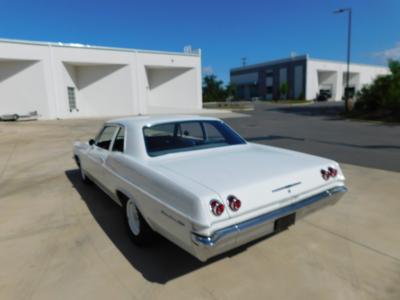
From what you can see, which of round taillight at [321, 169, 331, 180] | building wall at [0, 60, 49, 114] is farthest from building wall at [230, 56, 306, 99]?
round taillight at [321, 169, 331, 180]

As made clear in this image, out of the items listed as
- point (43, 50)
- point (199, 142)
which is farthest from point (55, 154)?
point (43, 50)

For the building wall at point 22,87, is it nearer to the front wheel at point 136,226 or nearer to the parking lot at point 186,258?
the parking lot at point 186,258

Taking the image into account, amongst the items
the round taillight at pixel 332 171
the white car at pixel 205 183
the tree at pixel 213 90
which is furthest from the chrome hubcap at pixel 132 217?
the tree at pixel 213 90

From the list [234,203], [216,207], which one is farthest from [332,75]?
[216,207]

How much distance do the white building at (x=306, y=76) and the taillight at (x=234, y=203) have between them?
5962 cm

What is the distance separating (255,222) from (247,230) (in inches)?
4.1

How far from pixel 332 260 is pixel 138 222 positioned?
2.12 meters

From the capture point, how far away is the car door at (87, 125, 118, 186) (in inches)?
157

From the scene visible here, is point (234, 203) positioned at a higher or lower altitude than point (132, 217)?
higher

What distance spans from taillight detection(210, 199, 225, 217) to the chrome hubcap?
50.2 inches

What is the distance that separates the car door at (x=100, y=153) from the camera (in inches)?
157

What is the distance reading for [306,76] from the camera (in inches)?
2260

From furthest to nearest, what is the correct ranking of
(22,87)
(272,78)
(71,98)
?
(272,78)
(71,98)
(22,87)

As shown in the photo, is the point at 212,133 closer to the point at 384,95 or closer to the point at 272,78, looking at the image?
the point at 384,95
